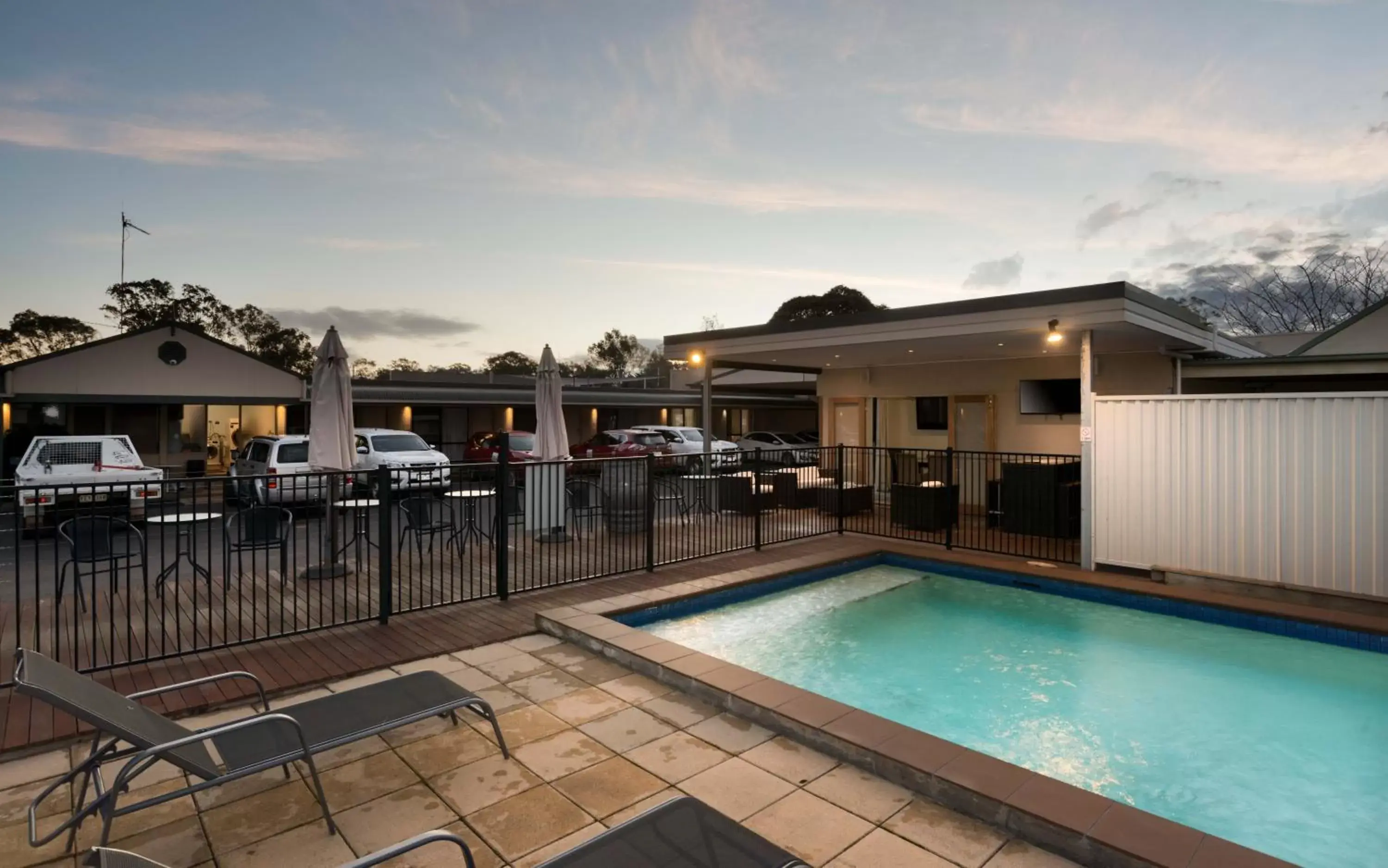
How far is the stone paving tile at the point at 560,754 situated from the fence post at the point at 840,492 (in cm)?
665

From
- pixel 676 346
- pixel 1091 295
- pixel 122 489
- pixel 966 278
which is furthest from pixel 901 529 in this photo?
pixel 966 278

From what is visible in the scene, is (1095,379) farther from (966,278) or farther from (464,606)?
(966,278)

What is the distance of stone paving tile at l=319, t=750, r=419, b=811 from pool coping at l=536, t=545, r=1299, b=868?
66.0 inches

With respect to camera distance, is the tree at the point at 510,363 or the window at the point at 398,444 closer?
the window at the point at 398,444

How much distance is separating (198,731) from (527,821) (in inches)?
53.6

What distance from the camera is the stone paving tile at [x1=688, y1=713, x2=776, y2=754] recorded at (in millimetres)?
3512

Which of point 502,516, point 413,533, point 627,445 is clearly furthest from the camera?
point 627,445

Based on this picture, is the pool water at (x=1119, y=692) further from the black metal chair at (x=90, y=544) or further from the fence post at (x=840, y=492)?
the black metal chair at (x=90, y=544)

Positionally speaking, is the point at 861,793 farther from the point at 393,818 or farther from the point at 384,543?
the point at 384,543

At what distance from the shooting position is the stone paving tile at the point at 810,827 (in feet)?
8.53

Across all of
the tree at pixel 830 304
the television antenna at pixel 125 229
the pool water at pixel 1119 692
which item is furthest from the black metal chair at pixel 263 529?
the tree at pixel 830 304

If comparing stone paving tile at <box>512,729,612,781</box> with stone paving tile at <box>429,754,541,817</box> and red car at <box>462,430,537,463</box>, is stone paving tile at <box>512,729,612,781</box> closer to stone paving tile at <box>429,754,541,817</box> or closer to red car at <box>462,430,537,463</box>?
stone paving tile at <box>429,754,541,817</box>

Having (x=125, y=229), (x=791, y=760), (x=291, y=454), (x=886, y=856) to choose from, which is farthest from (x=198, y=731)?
(x=125, y=229)

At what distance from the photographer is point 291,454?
1355 cm
